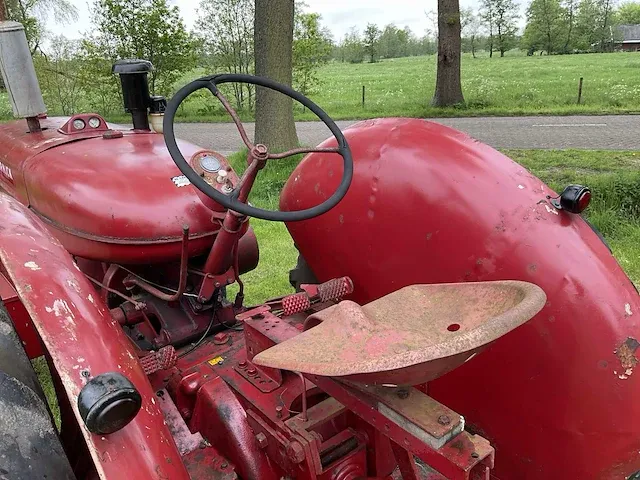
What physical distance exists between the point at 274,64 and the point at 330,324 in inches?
212

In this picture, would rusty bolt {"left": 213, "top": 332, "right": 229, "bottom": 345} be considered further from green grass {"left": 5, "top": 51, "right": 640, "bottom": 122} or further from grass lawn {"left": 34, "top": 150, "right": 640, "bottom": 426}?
green grass {"left": 5, "top": 51, "right": 640, "bottom": 122}

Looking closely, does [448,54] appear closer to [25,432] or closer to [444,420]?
[444,420]

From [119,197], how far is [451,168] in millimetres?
1099

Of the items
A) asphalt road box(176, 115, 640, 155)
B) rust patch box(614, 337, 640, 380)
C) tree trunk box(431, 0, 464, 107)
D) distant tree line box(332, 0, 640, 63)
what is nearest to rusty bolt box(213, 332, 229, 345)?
rust patch box(614, 337, 640, 380)

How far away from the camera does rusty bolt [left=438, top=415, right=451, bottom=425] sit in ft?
3.69

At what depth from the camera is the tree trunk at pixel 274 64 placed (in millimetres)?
6086

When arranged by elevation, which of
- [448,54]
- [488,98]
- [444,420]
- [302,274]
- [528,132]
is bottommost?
[528,132]

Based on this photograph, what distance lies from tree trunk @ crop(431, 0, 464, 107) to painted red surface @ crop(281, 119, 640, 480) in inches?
387

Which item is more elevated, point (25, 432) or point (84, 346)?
point (84, 346)

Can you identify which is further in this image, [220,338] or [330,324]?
[220,338]

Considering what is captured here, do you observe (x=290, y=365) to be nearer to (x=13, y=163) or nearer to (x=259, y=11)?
(x=13, y=163)

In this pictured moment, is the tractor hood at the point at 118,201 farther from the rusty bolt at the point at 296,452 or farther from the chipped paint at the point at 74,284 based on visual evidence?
the rusty bolt at the point at 296,452

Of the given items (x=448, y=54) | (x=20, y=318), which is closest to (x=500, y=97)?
(x=448, y=54)

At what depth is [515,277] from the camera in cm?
148
